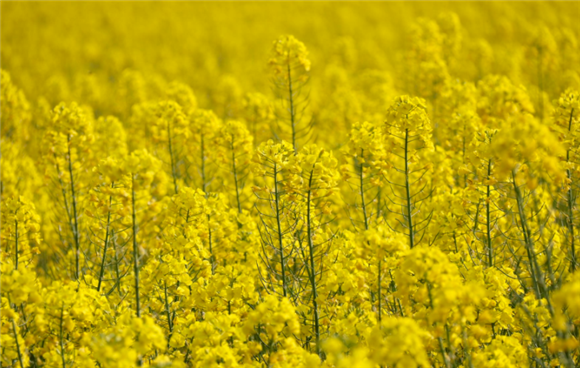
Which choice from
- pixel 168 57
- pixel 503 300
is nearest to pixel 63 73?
pixel 168 57

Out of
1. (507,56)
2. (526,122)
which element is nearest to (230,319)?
(526,122)

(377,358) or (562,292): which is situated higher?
(562,292)

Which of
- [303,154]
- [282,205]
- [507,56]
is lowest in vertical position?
[282,205]

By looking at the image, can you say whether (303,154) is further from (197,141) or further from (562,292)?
(197,141)

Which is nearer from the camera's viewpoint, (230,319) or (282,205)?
(230,319)

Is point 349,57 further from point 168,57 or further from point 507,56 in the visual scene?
point 168,57

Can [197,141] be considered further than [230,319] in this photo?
Yes

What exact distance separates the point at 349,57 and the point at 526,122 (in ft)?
43.6

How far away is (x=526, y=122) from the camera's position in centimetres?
370

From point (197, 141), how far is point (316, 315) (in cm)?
343

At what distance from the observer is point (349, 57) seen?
16594 millimetres

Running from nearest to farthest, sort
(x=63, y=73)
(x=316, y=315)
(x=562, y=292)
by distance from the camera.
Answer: (x=562, y=292) → (x=316, y=315) → (x=63, y=73)

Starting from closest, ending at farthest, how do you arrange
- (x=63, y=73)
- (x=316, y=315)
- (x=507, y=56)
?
(x=316, y=315), (x=507, y=56), (x=63, y=73)

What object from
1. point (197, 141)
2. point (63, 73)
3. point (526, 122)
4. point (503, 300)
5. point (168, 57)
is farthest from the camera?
point (168, 57)
